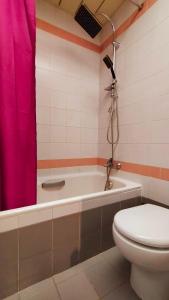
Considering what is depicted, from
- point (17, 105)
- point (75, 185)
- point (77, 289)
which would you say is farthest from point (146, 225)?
point (75, 185)

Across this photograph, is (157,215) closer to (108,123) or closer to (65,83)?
(108,123)

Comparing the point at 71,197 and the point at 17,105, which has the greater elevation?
the point at 17,105

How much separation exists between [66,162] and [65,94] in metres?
0.76

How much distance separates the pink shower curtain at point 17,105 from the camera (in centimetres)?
92

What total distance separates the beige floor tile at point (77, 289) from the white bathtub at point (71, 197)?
0.39 meters

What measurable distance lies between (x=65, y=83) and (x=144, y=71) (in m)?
0.83

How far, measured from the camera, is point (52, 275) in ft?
3.25

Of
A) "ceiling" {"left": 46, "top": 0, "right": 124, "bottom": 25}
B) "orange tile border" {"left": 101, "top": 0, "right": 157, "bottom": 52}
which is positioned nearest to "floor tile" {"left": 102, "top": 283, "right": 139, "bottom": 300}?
"orange tile border" {"left": 101, "top": 0, "right": 157, "bottom": 52}

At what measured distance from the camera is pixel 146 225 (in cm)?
80

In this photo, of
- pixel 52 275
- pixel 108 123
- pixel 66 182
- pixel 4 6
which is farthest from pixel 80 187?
pixel 4 6

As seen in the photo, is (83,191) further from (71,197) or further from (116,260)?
(116,260)

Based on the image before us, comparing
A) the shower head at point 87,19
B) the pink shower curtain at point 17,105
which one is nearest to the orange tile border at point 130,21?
the shower head at point 87,19

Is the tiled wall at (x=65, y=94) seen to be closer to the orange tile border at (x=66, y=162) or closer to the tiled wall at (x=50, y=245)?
the orange tile border at (x=66, y=162)

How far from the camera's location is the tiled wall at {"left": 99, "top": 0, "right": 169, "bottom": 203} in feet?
4.08
